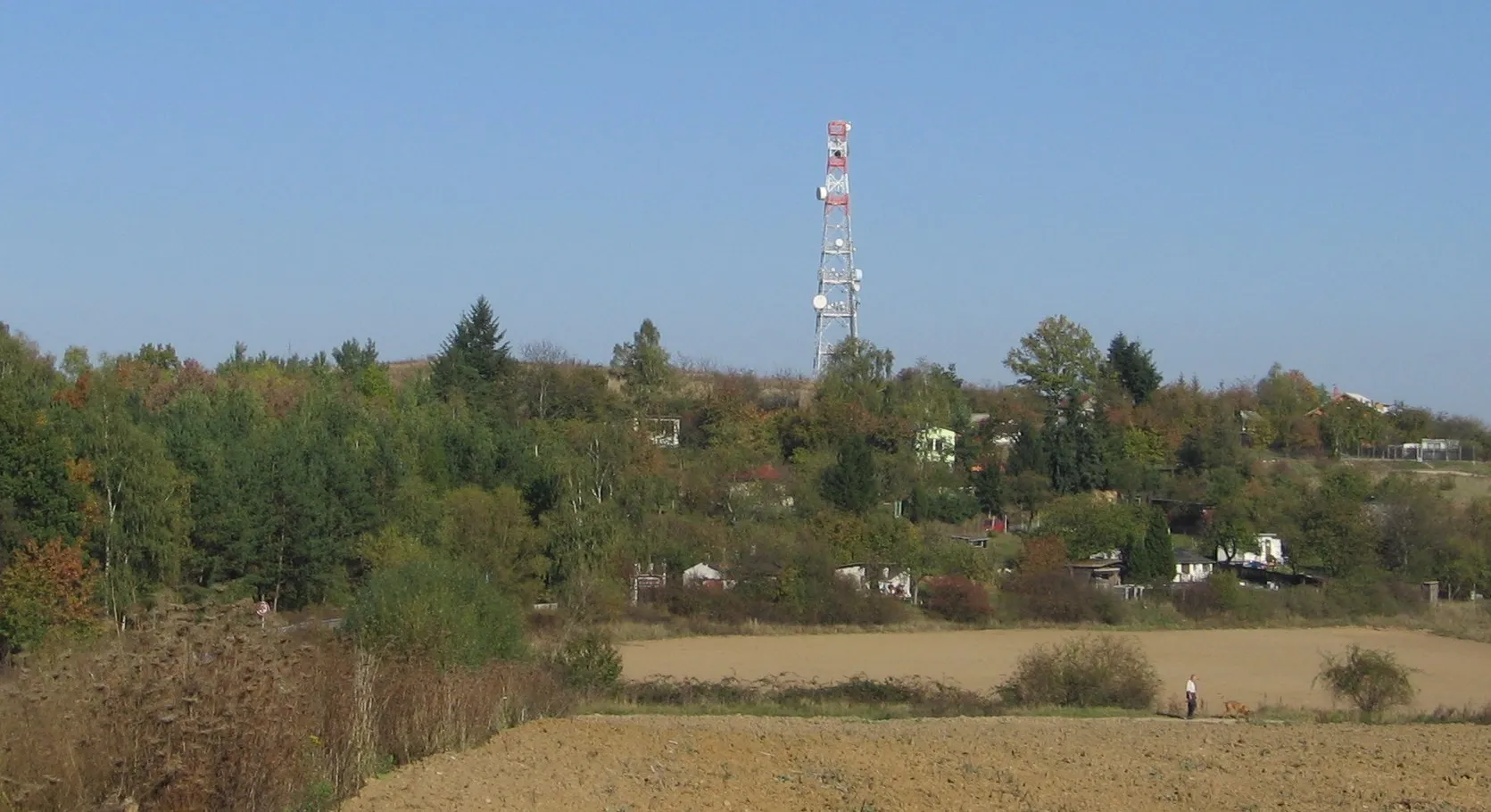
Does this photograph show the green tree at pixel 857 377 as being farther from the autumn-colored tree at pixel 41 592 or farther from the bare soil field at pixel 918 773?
the bare soil field at pixel 918 773

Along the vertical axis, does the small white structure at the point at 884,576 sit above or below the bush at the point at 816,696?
above

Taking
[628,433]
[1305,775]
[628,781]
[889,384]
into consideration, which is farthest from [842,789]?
[889,384]

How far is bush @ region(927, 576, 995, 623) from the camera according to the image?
51062 millimetres

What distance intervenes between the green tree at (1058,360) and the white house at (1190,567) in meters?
24.3

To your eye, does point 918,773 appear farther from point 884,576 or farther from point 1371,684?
point 884,576

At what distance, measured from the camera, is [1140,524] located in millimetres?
58406

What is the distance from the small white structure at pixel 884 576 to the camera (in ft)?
172

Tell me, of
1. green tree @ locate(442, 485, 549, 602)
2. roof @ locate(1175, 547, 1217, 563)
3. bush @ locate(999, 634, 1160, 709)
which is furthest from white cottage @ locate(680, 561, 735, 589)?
bush @ locate(999, 634, 1160, 709)

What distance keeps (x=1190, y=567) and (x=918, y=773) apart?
147 ft

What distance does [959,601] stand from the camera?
168 ft

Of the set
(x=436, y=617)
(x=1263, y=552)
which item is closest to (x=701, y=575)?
(x=1263, y=552)

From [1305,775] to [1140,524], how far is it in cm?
4235

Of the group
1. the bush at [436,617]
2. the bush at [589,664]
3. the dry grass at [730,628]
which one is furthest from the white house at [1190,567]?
the bush at [436,617]

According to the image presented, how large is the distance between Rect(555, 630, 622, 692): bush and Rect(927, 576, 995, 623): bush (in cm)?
2214
